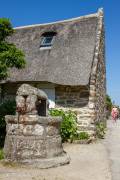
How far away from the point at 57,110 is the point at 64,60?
7.93 ft

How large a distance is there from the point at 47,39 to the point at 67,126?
5345 mm

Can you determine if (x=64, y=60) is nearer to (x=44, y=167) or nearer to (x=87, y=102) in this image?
(x=87, y=102)

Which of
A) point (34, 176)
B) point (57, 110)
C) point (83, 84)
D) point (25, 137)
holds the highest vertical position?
point (83, 84)

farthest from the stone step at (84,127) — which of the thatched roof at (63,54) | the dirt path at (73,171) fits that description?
the dirt path at (73,171)

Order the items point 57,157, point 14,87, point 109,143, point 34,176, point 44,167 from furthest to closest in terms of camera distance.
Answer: point 14,87, point 109,143, point 57,157, point 44,167, point 34,176

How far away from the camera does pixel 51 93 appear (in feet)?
47.0

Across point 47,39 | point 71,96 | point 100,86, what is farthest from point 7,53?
point 100,86

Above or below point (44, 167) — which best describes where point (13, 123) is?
above

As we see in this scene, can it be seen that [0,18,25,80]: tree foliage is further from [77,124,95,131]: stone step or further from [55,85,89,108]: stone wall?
[77,124,95,131]: stone step

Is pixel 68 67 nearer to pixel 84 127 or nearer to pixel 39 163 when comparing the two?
pixel 84 127

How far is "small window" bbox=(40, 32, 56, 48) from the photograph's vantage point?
1596 cm

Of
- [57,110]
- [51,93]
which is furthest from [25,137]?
[51,93]

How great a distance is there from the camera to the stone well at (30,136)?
7918 mm

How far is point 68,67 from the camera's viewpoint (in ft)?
46.4
